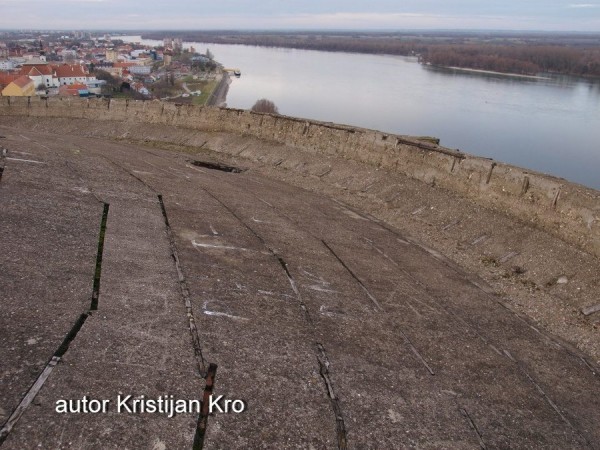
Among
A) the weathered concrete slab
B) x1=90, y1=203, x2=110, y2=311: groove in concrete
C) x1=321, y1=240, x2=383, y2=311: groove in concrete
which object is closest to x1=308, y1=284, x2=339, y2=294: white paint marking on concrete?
x1=321, y1=240, x2=383, y2=311: groove in concrete

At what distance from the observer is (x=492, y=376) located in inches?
243

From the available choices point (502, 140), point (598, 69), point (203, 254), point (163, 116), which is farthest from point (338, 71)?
point (203, 254)

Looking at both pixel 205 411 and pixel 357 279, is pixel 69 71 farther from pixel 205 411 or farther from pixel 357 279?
pixel 205 411

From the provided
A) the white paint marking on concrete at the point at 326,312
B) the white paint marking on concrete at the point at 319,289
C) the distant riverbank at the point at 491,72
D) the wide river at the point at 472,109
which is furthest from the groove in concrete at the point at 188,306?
the distant riverbank at the point at 491,72

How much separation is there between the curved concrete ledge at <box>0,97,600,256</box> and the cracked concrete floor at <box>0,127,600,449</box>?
2475 mm

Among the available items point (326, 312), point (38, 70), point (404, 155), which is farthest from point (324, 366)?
point (38, 70)

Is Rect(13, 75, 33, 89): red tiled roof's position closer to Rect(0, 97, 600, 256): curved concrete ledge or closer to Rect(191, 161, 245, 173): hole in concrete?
Rect(0, 97, 600, 256): curved concrete ledge

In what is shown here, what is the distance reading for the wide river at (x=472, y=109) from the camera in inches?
1217

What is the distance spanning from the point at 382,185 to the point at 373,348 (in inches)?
310

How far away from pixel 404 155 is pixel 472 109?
1431 inches

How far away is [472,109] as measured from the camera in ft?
152

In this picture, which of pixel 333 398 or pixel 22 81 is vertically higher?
pixel 22 81

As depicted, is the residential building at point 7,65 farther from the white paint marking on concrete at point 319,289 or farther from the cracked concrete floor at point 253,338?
the white paint marking on concrete at point 319,289

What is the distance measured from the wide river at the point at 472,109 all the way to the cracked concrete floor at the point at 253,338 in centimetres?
2091
